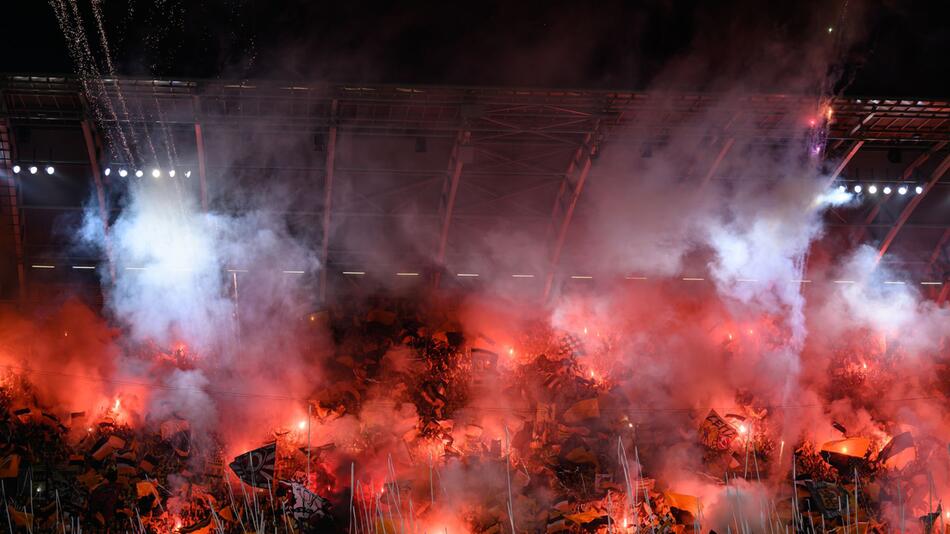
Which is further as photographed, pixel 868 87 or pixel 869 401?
pixel 869 401

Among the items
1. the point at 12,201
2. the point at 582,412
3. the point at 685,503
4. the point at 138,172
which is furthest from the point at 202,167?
the point at 685,503

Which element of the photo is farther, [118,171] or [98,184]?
[118,171]

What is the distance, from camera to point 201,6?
14.7m

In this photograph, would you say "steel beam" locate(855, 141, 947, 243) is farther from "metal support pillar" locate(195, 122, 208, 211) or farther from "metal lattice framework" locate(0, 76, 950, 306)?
"metal support pillar" locate(195, 122, 208, 211)

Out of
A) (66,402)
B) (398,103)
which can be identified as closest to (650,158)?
(398,103)

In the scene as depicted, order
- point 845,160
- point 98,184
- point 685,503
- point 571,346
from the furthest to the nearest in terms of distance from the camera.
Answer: point 571,346 < point 845,160 < point 98,184 < point 685,503

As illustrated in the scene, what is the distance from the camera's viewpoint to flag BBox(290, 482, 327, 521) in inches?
550

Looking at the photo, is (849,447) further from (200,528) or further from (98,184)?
(98,184)

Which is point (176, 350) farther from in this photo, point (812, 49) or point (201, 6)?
point (812, 49)

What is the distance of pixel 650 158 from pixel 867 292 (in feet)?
21.1

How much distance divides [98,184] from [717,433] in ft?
42.1

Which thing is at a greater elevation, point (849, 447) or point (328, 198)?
point (328, 198)

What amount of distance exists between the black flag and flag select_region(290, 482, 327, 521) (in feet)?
2.06

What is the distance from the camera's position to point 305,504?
14.0m
